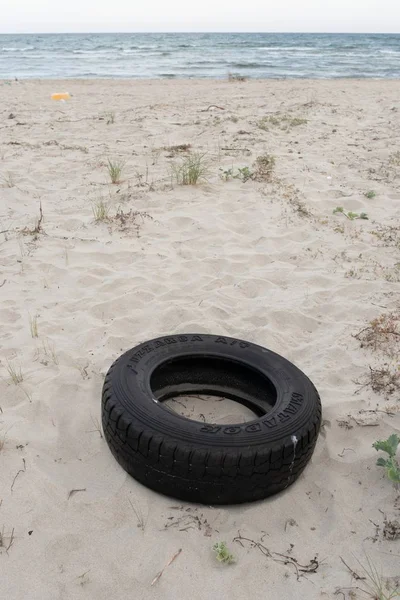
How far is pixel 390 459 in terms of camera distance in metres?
2.61

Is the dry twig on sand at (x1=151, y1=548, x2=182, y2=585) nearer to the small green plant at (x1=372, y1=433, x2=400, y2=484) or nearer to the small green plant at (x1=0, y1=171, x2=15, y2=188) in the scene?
the small green plant at (x1=372, y1=433, x2=400, y2=484)

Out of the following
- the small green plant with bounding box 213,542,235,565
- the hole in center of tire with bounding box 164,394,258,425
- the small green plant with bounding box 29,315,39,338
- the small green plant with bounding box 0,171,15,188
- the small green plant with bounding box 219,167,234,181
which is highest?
the small green plant with bounding box 219,167,234,181

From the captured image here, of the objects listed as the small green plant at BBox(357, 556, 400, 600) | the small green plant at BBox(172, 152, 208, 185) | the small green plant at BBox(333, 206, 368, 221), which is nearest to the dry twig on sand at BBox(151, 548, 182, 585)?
the small green plant at BBox(357, 556, 400, 600)

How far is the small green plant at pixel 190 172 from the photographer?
20.7 ft

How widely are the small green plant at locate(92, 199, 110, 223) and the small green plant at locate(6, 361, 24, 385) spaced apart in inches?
95.0

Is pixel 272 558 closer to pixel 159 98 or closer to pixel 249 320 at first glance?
pixel 249 320

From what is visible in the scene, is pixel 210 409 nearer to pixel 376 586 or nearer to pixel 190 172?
pixel 376 586

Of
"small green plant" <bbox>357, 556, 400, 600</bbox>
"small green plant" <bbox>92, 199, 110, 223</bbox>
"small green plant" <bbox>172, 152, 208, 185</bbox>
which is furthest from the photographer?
"small green plant" <bbox>172, 152, 208, 185</bbox>

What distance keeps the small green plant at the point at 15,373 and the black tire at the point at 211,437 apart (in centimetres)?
69

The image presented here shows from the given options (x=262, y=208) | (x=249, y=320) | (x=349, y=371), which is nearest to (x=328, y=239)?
(x=262, y=208)

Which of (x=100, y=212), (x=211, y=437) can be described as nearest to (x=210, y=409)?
(x=211, y=437)

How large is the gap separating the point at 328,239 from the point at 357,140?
393cm

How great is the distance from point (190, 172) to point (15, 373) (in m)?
3.77

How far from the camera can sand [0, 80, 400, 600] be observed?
2.21 m
